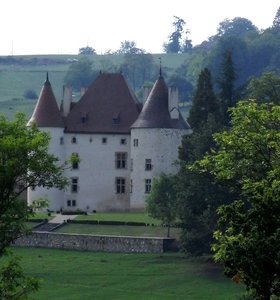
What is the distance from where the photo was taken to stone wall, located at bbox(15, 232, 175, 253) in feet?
273

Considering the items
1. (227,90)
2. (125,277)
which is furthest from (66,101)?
(125,277)

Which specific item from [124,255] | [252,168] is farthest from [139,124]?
[252,168]

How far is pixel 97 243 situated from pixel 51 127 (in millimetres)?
17813

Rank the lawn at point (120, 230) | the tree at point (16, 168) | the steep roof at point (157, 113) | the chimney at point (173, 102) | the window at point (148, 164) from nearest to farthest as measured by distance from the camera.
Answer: the tree at point (16, 168)
the lawn at point (120, 230)
the steep roof at point (157, 113)
the chimney at point (173, 102)
the window at point (148, 164)

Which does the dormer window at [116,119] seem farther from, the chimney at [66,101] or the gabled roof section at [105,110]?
the chimney at [66,101]

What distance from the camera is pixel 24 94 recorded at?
627ft

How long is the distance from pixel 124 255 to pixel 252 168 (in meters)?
37.9

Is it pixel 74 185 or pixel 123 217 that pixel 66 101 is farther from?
pixel 123 217

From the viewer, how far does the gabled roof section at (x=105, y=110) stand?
103 metres

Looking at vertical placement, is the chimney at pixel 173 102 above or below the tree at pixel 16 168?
above

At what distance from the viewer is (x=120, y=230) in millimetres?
87812

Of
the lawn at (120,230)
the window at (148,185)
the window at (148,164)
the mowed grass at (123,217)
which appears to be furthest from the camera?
the window at (148,164)

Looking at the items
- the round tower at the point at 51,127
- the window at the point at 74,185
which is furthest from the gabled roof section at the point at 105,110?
the window at the point at 74,185

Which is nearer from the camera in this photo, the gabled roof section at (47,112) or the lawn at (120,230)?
the lawn at (120,230)
